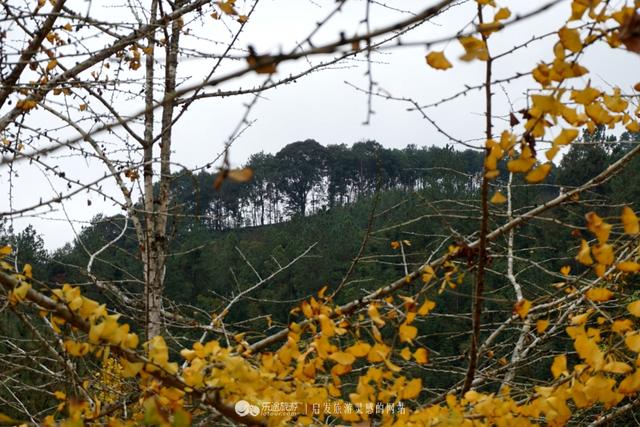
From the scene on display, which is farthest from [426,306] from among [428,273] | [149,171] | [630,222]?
[149,171]

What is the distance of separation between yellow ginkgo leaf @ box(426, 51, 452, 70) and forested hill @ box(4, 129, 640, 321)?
Result: 0.48 metres

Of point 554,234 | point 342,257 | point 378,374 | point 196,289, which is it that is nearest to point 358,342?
point 378,374

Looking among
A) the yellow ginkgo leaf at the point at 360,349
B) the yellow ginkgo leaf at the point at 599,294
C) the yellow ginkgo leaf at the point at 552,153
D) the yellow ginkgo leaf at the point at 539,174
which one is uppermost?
the yellow ginkgo leaf at the point at 552,153

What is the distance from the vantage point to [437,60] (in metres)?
1.31

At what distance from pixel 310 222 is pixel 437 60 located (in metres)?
31.4

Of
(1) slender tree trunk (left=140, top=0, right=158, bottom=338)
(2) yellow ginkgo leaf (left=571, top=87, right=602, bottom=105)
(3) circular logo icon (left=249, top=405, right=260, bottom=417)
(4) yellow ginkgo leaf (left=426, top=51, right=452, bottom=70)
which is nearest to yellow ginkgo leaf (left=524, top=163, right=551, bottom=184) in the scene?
(2) yellow ginkgo leaf (left=571, top=87, right=602, bottom=105)

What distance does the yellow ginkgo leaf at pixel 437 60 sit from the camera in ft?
4.30

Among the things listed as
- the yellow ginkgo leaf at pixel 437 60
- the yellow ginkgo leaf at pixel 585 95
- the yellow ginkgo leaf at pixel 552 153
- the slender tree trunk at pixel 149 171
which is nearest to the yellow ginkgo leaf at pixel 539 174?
the yellow ginkgo leaf at pixel 552 153

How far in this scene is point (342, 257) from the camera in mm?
24844

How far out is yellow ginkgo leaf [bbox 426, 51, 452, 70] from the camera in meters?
1.31

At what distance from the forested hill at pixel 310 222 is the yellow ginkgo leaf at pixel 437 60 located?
1.56 ft

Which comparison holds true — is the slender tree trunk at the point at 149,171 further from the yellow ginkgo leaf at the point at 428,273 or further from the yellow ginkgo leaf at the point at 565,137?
the yellow ginkgo leaf at the point at 565,137

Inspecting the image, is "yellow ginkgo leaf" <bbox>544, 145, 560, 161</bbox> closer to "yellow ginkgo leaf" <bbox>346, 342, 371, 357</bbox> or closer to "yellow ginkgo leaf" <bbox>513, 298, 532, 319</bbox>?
"yellow ginkgo leaf" <bbox>513, 298, 532, 319</bbox>

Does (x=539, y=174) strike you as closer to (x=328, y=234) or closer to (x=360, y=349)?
(x=360, y=349)
